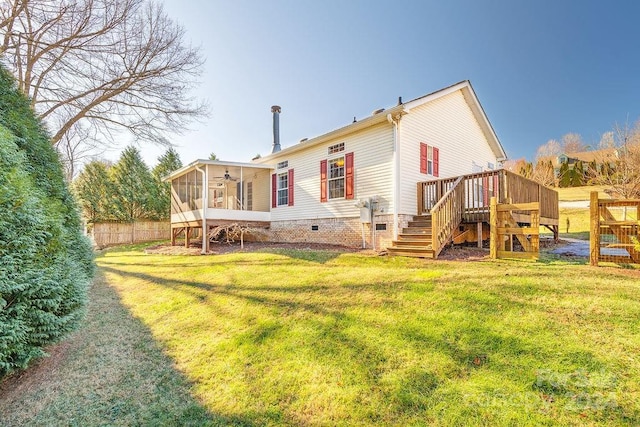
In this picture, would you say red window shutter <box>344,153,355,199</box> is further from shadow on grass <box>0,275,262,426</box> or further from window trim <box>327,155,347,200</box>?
shadow on grass <box>0,275,262,426</box>

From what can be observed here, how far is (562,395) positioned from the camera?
98.7 inches

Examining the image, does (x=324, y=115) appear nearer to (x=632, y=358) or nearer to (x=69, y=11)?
(x=69, y=11)

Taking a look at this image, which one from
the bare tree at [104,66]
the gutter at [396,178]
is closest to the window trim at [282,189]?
the bare tree at [104,66]

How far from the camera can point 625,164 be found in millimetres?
15875

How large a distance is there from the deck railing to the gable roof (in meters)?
2.51

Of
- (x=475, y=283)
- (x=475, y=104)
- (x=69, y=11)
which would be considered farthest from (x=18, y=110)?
(x=475, y=104)

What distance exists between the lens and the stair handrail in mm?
7562

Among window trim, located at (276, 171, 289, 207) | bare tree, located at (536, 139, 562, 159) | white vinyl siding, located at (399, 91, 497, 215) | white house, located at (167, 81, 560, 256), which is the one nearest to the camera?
white house, located at (167, 81, 560, 256)

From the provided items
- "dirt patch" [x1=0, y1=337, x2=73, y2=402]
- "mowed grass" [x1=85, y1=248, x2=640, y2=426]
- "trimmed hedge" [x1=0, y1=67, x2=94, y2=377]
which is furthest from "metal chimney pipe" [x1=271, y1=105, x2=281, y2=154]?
"dirt patch" [x1=0, y1=337, x2=73, y2=402]

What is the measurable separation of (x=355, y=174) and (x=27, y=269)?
8787mm

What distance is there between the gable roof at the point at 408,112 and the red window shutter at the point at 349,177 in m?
0.86

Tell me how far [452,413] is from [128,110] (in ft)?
46.1

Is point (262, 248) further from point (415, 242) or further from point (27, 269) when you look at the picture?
point (27, 269)

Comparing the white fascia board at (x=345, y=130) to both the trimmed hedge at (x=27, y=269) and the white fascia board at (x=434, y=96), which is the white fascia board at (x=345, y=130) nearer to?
the white fascia board at (x=434, y=96)
